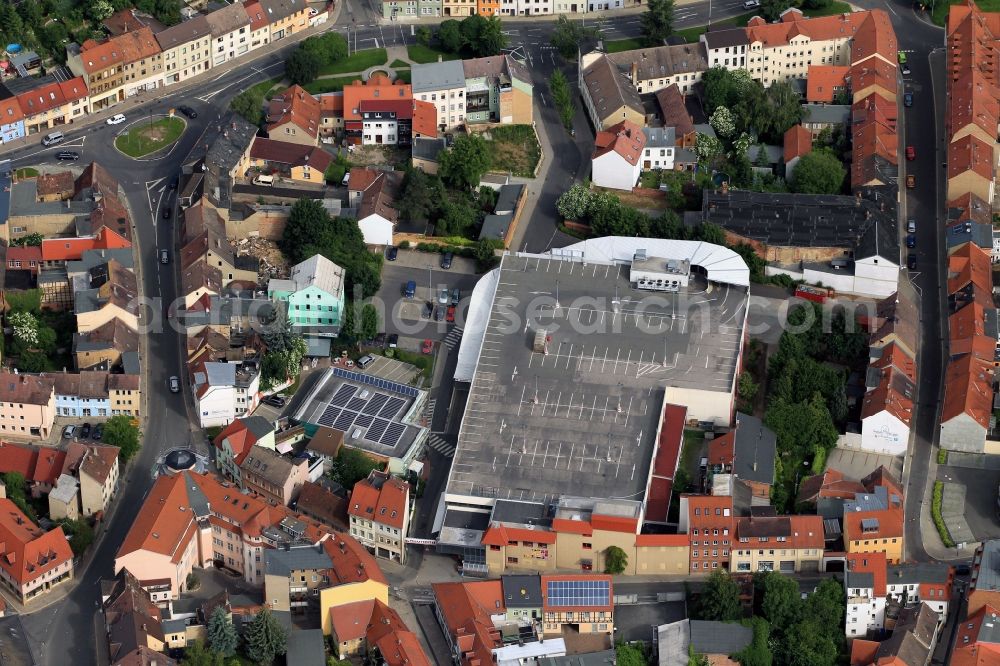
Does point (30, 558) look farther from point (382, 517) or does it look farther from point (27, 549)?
point (382, 517)

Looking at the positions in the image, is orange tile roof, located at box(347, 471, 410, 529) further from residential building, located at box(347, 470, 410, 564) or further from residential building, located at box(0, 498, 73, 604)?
residential building, located at box(0, 498, 73, 604)

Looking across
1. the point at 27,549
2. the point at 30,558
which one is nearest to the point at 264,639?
the point at 30,558

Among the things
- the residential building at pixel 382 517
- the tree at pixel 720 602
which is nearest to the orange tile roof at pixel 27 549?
the residential building at pixel 382 517

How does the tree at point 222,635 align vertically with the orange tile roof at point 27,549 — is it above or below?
below

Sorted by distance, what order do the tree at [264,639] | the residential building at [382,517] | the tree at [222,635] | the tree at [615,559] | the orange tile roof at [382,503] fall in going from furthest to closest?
1. the residential building at [382,517]
2. the orange tile roof at [382,503]
3. the tree at [615,559]
4. the tree at [222,635]
5. the tree at [264,639]

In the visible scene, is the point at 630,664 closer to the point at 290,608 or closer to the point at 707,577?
the point at 707,577

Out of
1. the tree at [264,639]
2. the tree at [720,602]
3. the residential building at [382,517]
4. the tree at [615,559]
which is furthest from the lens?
the residential building at [382,517]

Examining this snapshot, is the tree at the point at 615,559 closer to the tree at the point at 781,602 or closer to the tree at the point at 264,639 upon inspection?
the tree at the point at 781,602
